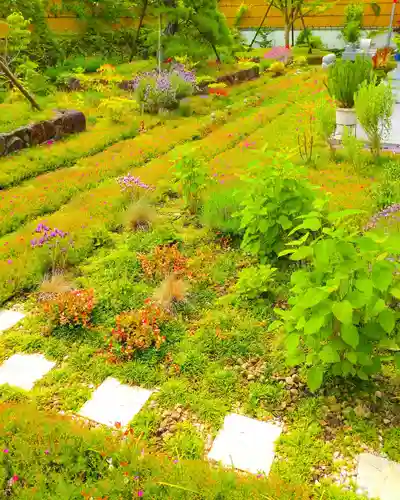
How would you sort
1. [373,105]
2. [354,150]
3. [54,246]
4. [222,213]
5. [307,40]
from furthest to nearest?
[307,40], [354,150], [373,105], [222,213], [54,246]

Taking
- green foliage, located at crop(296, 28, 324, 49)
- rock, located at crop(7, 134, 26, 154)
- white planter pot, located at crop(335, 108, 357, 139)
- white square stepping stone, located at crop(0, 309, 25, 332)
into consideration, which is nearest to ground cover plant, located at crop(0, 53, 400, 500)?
white square stepping stone, located at crop(0, 309, 25, 332)

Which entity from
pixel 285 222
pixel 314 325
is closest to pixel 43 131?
pixel 285 222

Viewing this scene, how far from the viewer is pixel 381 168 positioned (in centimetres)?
714

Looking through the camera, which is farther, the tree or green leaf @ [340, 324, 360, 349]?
the tree

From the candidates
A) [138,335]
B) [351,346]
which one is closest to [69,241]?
[138,335]

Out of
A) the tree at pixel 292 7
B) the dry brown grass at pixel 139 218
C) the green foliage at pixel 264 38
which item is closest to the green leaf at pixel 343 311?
the dry brown grass at pixel 139 218

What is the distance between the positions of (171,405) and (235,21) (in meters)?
26.1

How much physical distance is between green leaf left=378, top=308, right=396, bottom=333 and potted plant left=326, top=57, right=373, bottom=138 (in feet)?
19.4

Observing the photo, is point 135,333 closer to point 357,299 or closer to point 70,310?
point 70,310

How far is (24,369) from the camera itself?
3688mm

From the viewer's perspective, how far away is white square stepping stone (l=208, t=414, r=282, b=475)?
2.84 m

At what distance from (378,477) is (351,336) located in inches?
31.5

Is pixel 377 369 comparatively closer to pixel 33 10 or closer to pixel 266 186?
pixel 266 186

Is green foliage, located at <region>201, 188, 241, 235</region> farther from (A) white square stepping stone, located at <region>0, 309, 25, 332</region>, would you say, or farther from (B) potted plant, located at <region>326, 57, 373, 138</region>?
(B) potted plant, located at <region>326, 57, 373, 138</region>
